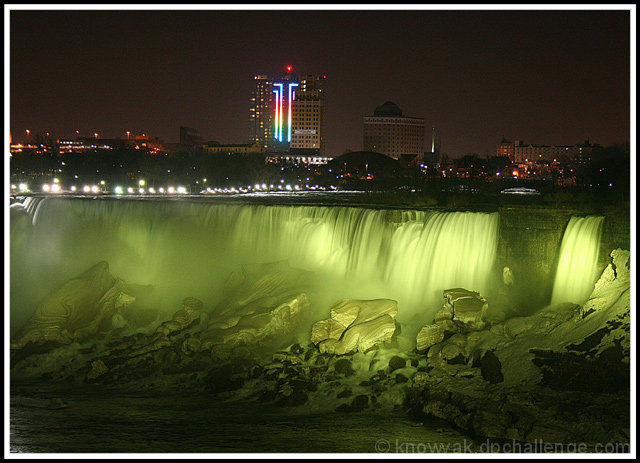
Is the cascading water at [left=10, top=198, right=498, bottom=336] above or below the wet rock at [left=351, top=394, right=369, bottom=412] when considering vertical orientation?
above

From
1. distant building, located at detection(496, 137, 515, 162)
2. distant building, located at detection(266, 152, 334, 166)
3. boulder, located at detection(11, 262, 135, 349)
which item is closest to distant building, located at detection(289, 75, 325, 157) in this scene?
distant building, located at detection(266, 152, 334, 166)

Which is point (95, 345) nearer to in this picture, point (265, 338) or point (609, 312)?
point (265, 338)

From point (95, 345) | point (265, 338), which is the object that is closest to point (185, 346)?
point (265, 338)

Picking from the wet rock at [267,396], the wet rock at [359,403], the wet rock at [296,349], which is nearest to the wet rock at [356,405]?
the wet rock at [359,403]

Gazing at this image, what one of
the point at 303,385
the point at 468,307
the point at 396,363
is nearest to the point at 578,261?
the point at 468,307

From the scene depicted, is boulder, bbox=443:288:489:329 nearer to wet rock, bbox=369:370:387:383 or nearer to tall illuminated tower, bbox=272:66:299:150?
wet rock, bbox=369:370:387:383

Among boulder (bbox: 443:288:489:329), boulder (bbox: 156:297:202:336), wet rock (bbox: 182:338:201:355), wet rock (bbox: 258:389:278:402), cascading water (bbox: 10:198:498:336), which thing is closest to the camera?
wet rock (bbox: 258:389:278:402)

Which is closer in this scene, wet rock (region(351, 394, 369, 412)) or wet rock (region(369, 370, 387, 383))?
wet rock (region(351, 394, 369, 412))

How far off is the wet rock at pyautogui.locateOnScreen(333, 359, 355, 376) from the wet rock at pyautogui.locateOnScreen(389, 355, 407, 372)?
973 mm

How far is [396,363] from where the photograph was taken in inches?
701

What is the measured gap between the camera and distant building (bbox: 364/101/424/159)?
167 m

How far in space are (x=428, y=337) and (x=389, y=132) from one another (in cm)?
15119

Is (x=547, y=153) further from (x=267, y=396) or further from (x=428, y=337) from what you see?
(x=267, y=396)

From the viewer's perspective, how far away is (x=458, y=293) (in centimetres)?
2000
